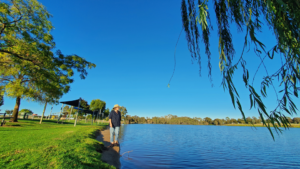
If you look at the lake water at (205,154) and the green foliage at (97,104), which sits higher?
the green foliage at (97,104)

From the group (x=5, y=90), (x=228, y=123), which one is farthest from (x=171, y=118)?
(x=5, y=90)

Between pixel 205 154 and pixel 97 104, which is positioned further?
pixel 97 104

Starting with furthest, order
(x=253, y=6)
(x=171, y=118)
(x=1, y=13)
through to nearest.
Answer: (x=171, y=118) → (x=1, y=13) → (x=253, y=6)

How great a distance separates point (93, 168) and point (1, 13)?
9.98 meters

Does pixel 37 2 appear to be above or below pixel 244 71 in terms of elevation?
above

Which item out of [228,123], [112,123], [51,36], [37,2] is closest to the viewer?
[112,123]

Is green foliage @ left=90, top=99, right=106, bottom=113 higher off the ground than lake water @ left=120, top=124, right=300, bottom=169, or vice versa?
green foliage @ left=90, top=99, right=106, bottom=113

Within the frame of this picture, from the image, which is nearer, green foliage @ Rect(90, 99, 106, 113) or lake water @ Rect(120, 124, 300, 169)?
lake water @ Rect(120, 124, 300, 169)

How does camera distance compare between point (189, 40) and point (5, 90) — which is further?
point (5, 90)

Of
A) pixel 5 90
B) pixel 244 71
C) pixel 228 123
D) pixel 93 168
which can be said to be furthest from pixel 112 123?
pixel 228 123

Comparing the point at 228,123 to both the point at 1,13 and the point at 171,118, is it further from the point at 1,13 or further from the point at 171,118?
the point at 1,13

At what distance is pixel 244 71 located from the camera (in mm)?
1996

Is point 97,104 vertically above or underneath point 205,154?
above

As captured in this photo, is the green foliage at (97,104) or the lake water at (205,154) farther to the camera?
the green foliage at (97,104)
